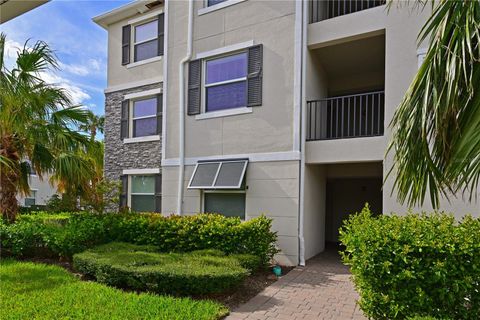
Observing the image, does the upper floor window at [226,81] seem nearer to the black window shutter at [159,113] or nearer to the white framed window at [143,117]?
the black window shutter at [159,113]

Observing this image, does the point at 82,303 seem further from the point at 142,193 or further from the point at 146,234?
the point at 142,193

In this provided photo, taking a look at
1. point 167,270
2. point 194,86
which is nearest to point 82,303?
point 167,270

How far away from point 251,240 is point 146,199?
6360 millimetres

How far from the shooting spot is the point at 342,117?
→ 9.96 meters

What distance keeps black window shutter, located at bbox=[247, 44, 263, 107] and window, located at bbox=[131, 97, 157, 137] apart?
4727 millimetres

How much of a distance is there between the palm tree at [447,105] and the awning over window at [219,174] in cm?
582

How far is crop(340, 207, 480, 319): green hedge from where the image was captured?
4.48 metres

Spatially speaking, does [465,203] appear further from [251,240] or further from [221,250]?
[221,250]

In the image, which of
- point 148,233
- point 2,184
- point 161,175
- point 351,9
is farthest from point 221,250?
point 351,9

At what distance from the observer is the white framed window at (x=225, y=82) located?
10438mm

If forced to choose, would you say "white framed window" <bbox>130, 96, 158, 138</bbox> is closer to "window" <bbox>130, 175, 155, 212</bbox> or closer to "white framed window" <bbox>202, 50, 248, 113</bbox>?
"window" <bbox>130, 175, 155, 212</bbox>

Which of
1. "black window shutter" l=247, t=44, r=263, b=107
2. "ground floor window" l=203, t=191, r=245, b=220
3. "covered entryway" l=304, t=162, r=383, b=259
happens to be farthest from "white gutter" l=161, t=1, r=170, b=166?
"covered entryway" l=304, t=162, r=383, b=259

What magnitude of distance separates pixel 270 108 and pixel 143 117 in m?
6.09

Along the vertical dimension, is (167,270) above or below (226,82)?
below
